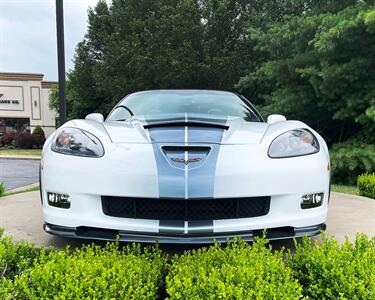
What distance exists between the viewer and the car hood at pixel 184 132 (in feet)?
6.93

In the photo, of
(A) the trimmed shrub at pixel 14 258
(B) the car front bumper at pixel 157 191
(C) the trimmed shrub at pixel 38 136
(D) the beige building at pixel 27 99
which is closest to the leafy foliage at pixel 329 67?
(B) the car front bumper at pixel 157 191

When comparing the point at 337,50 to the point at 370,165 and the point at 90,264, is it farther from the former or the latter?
the point at 90,264

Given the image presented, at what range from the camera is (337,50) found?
26.7 feet

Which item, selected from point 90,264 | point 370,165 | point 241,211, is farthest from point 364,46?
point 90,264

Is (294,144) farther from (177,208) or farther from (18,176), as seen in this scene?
(18,176)

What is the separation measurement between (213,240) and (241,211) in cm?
23

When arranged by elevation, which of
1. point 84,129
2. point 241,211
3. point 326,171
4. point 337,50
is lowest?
point 241,211

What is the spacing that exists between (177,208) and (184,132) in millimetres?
475

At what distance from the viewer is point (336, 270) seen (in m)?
1.57

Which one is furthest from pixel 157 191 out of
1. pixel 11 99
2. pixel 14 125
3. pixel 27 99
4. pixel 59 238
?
pixel 14 125

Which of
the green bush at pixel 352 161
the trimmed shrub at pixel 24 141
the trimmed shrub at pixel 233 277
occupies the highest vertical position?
the trimmed shrub at pixel 233 277

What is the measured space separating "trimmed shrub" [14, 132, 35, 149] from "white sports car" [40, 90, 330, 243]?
27426 millimetres

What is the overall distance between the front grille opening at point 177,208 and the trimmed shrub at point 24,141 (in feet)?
91.2

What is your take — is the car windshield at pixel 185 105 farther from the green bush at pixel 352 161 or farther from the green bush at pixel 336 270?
the green bush at pixel 352 161
